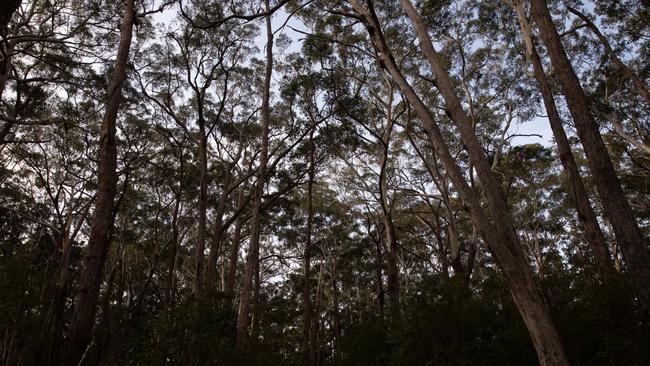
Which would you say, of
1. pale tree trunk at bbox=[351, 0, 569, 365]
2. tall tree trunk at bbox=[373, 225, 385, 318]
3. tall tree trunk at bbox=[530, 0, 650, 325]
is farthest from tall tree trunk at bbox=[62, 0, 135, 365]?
tall tree trunk at bbox=[530, 0, 650, 325]

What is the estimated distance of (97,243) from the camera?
5.34 m

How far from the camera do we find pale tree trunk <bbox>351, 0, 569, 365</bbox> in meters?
3.11

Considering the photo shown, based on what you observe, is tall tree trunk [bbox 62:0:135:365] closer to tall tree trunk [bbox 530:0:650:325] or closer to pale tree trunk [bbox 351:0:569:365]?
pale tree trunk [bbox 351:0:569:365]

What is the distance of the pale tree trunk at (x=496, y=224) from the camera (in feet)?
10.2

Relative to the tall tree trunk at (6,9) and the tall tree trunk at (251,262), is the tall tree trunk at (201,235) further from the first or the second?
the tall tree trunk at (6,9)

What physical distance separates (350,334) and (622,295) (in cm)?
484

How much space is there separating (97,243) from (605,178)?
633cm

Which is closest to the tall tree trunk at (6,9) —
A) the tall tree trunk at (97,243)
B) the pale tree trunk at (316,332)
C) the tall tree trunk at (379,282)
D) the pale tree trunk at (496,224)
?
the pale tree trunk at (496,224)

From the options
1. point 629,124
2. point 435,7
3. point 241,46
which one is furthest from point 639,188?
point 241,46

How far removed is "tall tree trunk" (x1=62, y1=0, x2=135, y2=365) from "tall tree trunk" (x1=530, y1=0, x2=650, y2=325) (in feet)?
20.3

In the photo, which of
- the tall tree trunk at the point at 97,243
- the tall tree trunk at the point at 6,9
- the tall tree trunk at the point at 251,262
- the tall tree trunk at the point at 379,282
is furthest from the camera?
the tall tree trunk at the point at 379,282

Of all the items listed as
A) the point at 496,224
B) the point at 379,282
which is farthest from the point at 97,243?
the point at 379,282

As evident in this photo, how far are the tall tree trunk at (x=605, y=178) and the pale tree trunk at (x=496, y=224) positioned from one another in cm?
149

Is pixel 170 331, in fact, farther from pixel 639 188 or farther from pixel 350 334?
pixel 639 188
